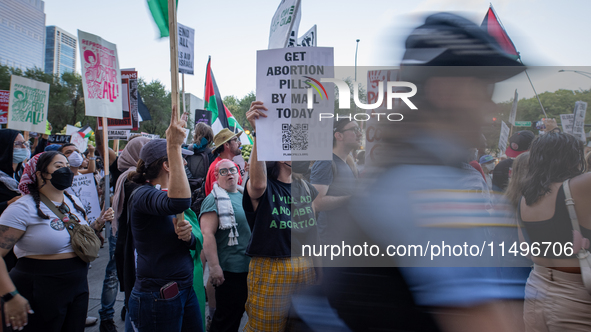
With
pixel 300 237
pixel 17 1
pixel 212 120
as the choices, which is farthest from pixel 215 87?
pixel 17 1

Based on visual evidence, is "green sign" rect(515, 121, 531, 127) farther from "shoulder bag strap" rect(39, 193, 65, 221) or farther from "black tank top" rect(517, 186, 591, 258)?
"shoulder bag strap" rect(39, 193, 65, 221)

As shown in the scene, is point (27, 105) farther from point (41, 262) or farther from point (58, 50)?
point (58, 50)

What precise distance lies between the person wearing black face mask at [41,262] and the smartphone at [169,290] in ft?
2.98

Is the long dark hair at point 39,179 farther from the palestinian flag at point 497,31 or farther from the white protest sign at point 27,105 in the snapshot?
the white protest sign at point 27,105

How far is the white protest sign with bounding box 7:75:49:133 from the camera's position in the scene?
5.32 metres

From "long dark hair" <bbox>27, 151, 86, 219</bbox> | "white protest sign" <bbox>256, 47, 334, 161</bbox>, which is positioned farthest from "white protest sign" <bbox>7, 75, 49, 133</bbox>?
"white protest sign" <bbox>256, 47, 334, 161</bbox>

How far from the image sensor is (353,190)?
111 cm

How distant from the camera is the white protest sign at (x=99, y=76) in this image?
3.96m

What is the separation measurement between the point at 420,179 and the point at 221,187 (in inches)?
106

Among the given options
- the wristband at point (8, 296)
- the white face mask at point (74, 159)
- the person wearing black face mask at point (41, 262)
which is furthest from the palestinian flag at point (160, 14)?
the white face mask at point (74, 159)

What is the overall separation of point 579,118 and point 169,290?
236cm

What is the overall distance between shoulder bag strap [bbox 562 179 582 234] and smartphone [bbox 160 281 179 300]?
2.22m

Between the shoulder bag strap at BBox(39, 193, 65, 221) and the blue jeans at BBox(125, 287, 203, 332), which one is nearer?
the blue jeans at BBox(125, 287, 203, 332)

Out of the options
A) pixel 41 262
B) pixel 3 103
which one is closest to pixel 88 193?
A: pixel 41 262
